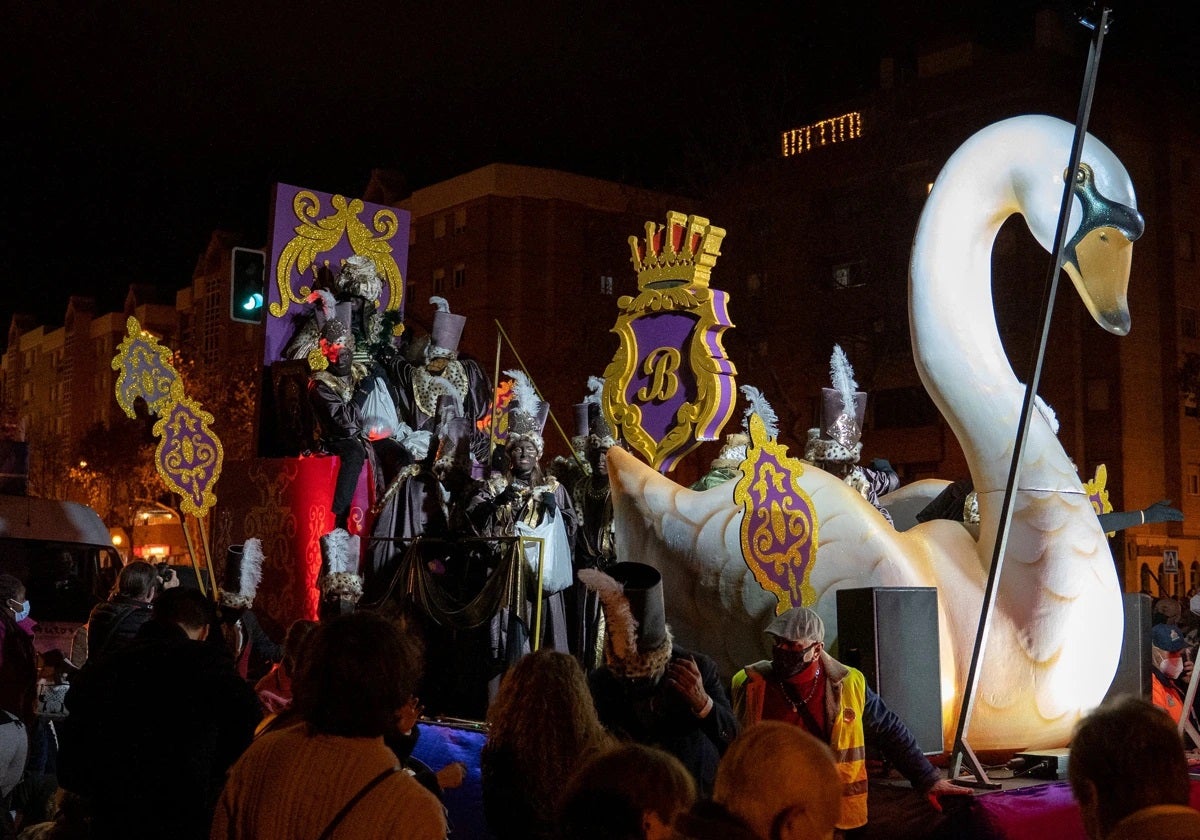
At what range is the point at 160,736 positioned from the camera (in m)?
4.39

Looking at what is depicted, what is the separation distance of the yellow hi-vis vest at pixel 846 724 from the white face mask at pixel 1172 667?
615cm

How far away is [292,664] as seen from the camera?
565 cm

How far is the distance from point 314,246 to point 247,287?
2.26ft

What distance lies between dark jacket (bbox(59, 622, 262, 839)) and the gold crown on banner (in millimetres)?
5599

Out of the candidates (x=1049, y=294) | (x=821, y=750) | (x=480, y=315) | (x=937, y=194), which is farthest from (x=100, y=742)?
(x=480, y=315)

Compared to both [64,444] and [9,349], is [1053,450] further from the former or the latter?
[9,349]

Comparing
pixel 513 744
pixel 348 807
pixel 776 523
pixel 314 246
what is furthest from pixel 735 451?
pixel 348 807

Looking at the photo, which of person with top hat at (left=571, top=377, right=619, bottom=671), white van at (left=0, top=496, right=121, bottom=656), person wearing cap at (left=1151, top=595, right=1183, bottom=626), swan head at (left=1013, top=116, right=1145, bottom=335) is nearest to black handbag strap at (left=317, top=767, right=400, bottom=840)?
swan head at (left=1013, top=116, right=1145, bottom=335)

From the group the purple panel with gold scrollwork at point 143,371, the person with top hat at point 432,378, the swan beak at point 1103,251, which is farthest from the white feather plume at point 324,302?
the swan beak at point 1103,251

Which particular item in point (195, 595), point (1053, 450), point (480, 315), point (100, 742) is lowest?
point (100, 742)

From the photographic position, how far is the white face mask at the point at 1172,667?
35.4ft

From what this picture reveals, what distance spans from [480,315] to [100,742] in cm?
4133

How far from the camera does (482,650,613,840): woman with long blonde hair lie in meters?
4.01

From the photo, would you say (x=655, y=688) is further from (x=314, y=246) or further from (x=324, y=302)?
(x=314, y=246)
